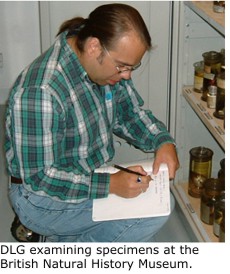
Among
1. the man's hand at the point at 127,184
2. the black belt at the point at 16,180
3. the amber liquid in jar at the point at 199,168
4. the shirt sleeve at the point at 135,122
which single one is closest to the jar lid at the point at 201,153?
the amber liquid in jar at the point at 199,168

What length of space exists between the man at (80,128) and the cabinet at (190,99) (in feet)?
0.86

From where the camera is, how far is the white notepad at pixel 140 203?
4.65ft

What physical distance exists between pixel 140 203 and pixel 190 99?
1.76 feet

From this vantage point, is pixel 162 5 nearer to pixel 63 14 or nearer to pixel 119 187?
pixel 63 14

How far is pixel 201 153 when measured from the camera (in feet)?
6.32

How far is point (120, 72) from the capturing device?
1322 mm

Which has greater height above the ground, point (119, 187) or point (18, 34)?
point (18, 34)

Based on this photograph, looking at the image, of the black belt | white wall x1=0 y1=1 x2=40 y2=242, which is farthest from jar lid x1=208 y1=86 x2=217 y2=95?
white wall x1=0 y1=1 x2=40 y2=242

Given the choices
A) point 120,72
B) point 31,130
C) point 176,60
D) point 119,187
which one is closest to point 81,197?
point 119,187

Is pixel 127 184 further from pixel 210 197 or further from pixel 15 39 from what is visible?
pixel 15 39

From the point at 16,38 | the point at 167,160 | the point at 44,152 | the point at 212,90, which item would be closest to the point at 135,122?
the point at 167,160

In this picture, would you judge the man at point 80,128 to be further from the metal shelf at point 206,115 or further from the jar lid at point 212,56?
the jar lid at point 212,56

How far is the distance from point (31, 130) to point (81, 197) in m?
0.25

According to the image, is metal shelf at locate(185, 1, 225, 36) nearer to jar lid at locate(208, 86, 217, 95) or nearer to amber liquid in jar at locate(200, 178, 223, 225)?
jar lid at locate(208, 86, 217, 95)
